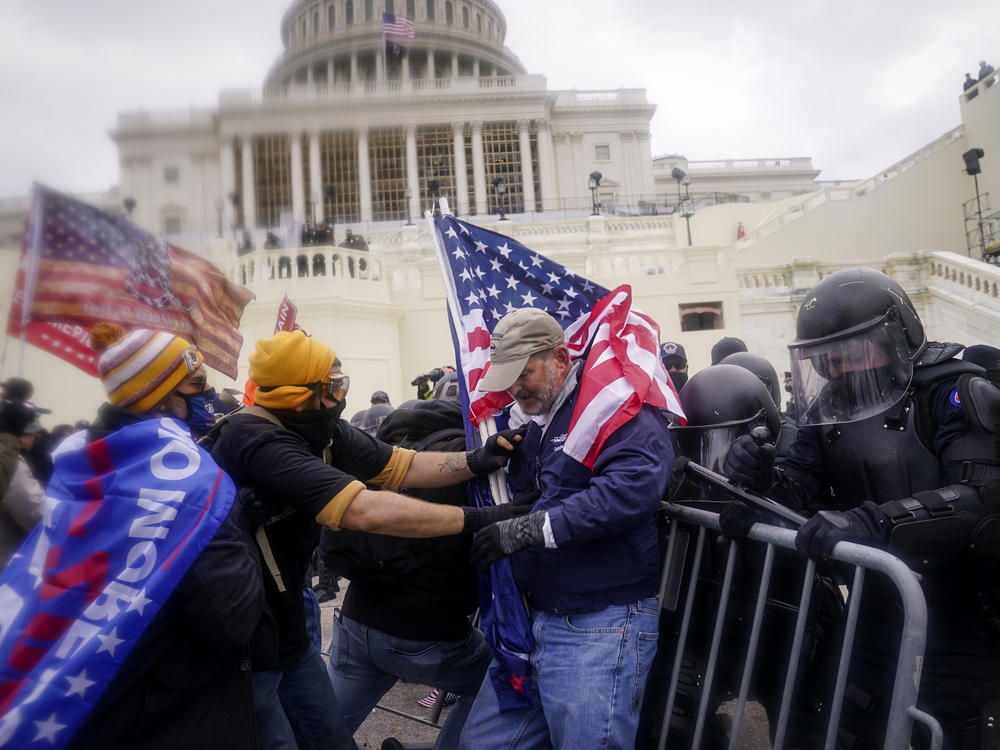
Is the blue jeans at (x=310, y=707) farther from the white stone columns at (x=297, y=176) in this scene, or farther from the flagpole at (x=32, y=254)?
the white stone columns at (x=297, y=176)

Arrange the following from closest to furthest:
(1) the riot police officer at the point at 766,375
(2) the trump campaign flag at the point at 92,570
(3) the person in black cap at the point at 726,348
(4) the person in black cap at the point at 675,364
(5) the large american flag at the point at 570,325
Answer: (2) the trump campaign flag at the point at 92,570
(5) the large american flag at the point at 570,325
(1) the riot police officer at the point at 766,375
(4) the person in black cap at the point at 675,364
(3) the person in black cap at the point at 726,348

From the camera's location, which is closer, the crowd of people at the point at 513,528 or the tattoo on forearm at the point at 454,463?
the crowd of people at the point at 513,528

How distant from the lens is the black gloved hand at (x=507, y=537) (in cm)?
221

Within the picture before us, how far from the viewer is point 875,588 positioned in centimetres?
233

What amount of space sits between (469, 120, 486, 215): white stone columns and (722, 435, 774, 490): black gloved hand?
48.6 metres

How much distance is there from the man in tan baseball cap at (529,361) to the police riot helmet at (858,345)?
3.13 ft

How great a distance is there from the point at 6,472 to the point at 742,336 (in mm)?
14091

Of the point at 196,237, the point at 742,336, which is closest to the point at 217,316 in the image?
the point at 196,237

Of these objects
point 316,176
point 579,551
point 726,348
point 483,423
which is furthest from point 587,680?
point 316,176

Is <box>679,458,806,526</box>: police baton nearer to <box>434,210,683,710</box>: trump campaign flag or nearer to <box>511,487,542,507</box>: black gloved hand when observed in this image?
<box>434,210,683,710</box>: trump campaign flag

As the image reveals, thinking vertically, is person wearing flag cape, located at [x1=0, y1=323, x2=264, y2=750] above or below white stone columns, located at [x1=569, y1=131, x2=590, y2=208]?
below

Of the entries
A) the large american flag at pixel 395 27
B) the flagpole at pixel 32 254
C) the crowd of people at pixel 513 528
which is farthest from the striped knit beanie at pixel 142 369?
the large american flag at pixel 395 27

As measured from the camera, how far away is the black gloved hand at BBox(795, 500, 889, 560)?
192cm

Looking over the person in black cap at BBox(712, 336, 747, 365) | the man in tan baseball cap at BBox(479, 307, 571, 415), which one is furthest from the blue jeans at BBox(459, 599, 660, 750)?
the person in black cap at BBox(712, 336, 747, 365)
